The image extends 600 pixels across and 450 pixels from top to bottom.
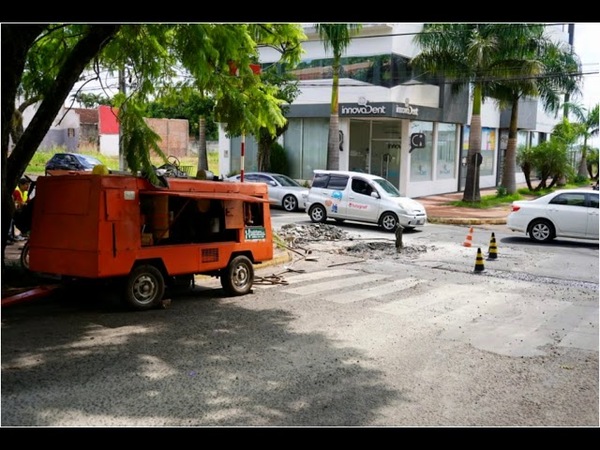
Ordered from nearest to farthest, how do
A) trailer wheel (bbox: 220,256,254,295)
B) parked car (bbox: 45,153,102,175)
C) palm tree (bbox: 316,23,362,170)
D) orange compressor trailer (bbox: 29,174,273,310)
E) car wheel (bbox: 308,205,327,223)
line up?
orange compressor trailer (bbox: 29,174,273,310)
trailer wheel (bbox: 220,256,254,295)
car wheel (bbox: 308,205,327,223)
palm tree (bbox: 316,23,362,170)
parked car (bbox: 45,153,102,175)

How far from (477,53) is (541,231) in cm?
1094

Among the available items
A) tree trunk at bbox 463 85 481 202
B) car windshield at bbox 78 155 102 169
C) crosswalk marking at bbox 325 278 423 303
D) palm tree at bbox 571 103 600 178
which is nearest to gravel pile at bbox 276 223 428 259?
crosswalk marking at bbox 325 278 423 303

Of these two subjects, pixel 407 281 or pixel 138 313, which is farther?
pixel 407 281

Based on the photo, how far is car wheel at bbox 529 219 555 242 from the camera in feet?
58.4

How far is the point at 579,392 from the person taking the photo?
6.47m

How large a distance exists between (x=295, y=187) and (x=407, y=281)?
1295 centimetres

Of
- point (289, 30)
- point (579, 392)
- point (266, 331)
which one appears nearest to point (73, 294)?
point (266, 331)

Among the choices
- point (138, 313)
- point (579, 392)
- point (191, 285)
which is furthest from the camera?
point (191, 285)

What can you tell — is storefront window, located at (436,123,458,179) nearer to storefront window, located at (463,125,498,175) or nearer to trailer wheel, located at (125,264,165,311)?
storefront window, located at (463,125,498,175)

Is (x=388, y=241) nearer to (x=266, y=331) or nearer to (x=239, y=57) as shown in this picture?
(x=239, y=57)

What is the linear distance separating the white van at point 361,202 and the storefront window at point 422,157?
1114 centimetres

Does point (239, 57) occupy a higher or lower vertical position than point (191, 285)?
higher

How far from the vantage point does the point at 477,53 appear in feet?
85.6

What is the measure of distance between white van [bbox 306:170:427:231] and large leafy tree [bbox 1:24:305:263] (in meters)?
8.21
